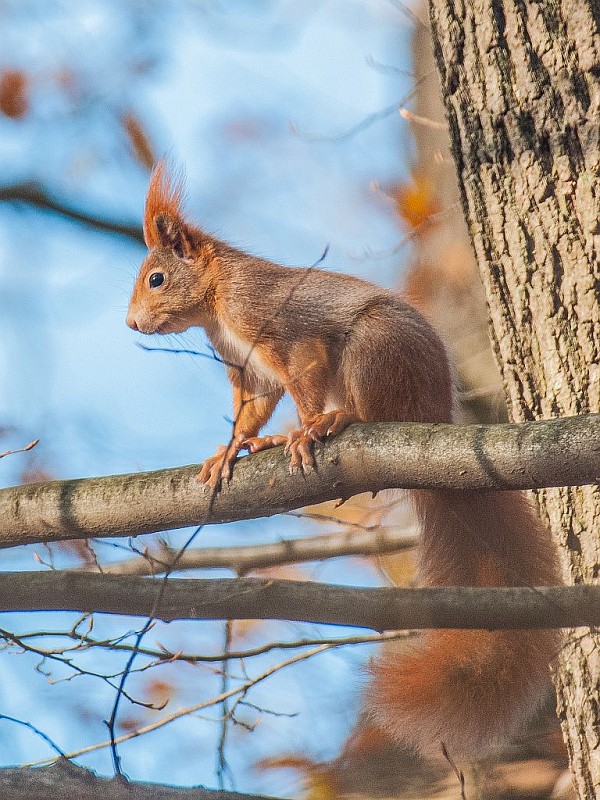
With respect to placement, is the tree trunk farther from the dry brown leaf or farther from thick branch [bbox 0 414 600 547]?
the dry brown leaf

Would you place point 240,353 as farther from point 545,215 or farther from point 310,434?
point 545,215

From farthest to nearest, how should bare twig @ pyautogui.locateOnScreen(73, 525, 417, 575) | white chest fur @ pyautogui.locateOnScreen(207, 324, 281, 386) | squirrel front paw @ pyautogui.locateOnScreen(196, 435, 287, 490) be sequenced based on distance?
bare twig @ pyautogui.locateOnScreen(73, 525, 417, 575) → white chest fur @ pyautogui.locateOnScreen(207, 324, 281, 386) → squirrel front paw @ pyautogui.locateOnScreen(196, 435, 287, 490)

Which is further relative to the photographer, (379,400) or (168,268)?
(168,268)

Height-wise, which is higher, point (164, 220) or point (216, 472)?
point (164, 220)

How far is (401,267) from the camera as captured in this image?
14.7 ft

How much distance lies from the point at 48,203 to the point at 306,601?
3122mm

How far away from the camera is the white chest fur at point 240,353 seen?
2.92m

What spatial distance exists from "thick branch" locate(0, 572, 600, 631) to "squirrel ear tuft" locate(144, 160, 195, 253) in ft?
5.03

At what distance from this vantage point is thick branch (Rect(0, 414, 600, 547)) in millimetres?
1938

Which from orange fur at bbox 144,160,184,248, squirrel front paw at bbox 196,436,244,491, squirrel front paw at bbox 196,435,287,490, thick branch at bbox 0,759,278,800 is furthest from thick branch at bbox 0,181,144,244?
thick branch at bbox 0,759,278,800

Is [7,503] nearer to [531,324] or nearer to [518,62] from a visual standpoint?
[531,324]

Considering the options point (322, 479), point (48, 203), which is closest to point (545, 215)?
point (322, 479)

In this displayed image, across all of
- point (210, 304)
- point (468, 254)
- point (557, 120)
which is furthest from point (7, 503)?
point (468, 254)

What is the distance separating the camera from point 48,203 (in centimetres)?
446
